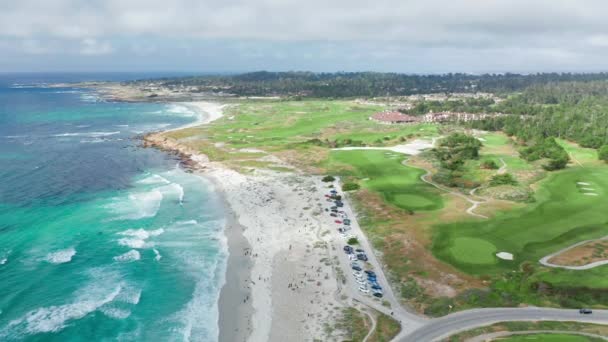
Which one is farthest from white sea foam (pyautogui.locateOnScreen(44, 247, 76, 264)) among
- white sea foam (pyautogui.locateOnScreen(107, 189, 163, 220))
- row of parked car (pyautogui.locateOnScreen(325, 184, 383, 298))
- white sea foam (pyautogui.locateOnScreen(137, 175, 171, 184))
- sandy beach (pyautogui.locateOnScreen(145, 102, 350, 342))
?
row of parked car (pyautogui.locateOnScreen(325, 184, 383, 298))

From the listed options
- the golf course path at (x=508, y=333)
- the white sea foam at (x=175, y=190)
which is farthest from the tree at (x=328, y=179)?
the golf course path at (x=508, y=333)

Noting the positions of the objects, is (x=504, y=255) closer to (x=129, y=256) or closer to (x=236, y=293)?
(x=236, y=293)

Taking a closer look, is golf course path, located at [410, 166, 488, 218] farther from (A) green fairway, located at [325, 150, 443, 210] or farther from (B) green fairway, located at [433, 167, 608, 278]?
(B) green fairway, located at [433, 167, 608, 278]

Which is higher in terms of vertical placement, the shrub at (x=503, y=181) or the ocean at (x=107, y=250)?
the shrub at (x=503, y=181)

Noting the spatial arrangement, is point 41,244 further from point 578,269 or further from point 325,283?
point 578,269

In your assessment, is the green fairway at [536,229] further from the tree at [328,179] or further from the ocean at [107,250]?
the ocean at [107,250]

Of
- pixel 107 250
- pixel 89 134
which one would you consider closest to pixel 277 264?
pixel 107 250

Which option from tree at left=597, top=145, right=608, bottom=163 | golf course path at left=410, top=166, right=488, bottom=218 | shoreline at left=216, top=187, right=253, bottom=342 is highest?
tree at left=597, top=145, right=608, bottom=163
